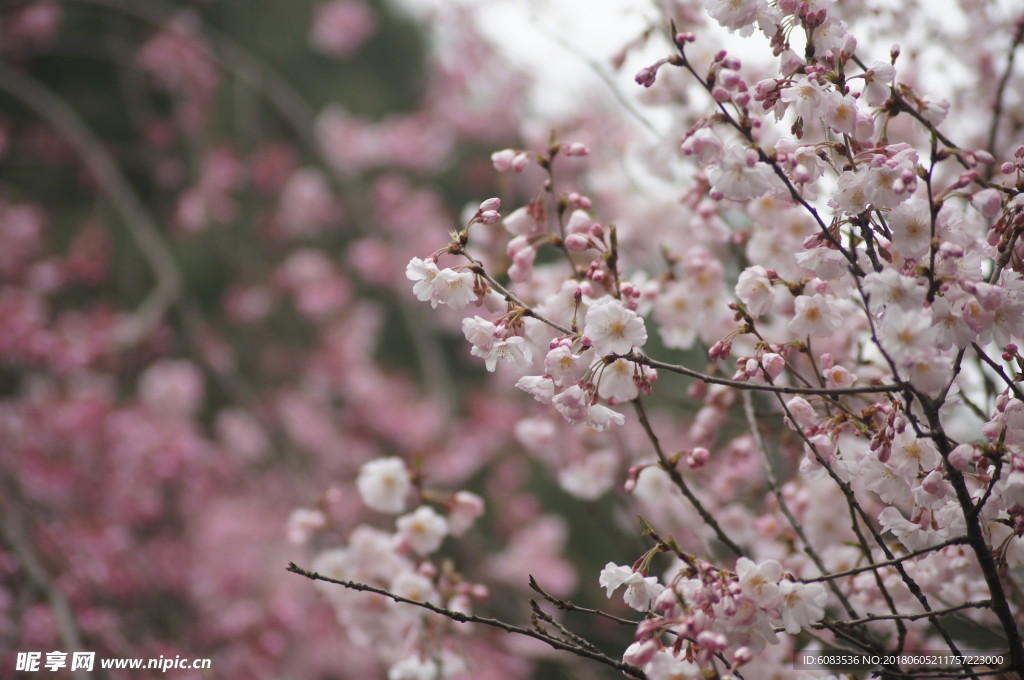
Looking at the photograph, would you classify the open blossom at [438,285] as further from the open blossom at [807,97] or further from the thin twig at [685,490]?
the open blossom at [807,97]

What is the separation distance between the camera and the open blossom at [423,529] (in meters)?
1.61

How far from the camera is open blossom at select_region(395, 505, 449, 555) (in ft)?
5.27

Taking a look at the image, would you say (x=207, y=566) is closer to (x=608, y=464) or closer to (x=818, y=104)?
Result: (x=608, y=464)

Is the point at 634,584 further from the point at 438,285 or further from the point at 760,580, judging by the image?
the point at 438,285

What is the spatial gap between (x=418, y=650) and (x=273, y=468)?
3.34m

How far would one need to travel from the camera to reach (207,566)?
412 cm

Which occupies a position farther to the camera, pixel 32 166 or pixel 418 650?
pixel 32 166

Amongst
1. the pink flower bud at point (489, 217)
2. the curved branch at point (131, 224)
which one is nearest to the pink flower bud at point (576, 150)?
the pink flower bud at point (489, 217)

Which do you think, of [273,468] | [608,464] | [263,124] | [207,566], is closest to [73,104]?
[263,124]

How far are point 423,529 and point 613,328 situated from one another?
805mm

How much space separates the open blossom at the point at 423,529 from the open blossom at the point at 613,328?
2.49 ft

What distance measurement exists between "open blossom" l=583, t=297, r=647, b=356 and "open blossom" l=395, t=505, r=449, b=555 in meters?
0.76

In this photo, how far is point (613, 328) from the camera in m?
1.04

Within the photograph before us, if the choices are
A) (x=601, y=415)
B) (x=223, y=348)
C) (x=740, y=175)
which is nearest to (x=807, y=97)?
(x=740, y=175)
